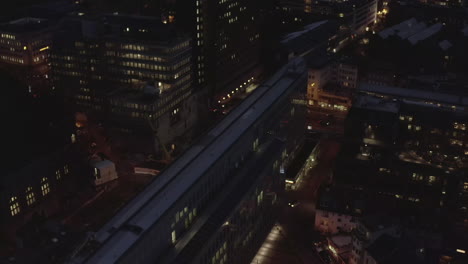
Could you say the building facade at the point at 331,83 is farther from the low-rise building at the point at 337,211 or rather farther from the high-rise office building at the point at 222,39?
the low-rise building at the point at 337,211

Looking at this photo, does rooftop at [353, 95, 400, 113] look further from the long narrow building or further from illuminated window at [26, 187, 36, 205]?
illuminated window at [26, 187, 36, 205]

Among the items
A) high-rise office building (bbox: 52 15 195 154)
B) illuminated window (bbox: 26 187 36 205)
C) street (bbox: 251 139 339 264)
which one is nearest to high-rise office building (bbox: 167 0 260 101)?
high-rise office building (bbox: 52 15 195 154)

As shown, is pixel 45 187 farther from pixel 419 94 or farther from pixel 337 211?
pixel 419 94

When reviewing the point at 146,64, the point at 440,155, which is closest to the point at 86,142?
the point at 146,64

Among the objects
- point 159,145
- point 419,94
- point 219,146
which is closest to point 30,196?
point 159,145

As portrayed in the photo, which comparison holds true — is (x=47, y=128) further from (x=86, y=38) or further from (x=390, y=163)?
(x=390, y=163)

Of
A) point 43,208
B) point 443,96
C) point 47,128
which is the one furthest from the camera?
point 443,96
